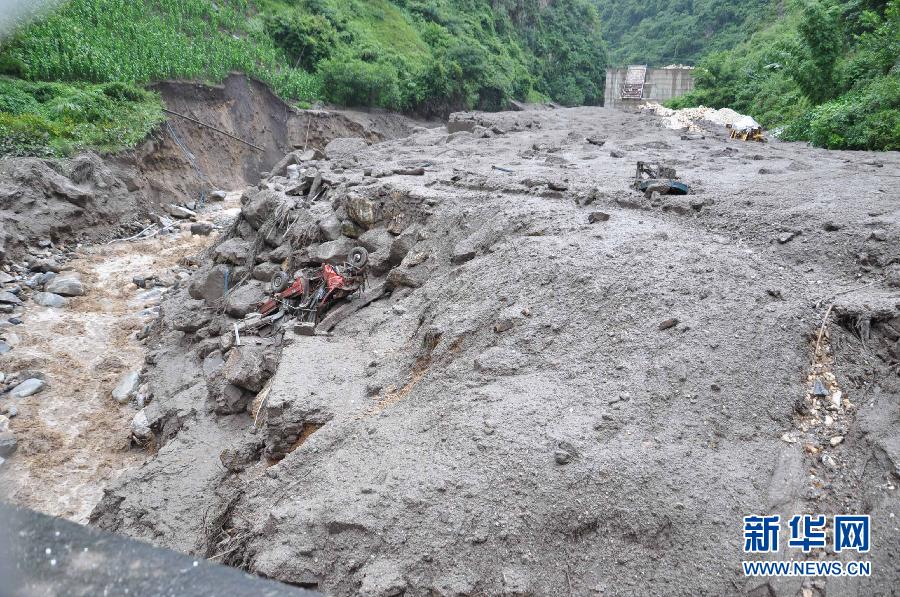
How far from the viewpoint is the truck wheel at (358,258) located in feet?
23.3

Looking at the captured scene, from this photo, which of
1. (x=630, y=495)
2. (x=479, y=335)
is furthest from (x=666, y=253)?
(x=630, y=495)

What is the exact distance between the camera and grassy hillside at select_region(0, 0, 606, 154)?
14273mm

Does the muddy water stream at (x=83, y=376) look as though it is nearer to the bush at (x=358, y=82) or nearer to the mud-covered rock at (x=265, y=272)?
the mud-covered rock at (x=265, y=272)

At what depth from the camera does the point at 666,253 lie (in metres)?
4.87

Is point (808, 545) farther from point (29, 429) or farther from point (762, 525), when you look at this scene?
point (29, 429)

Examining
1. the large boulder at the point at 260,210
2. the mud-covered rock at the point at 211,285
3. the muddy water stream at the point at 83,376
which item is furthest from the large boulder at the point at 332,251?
the muddy water stream at the point at 83,376

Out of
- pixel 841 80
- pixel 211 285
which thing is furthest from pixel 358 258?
pixel 841 80

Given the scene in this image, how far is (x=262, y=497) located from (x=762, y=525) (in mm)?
3023

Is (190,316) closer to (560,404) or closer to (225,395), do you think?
(225,395)

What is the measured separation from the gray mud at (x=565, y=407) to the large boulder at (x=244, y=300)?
0.62 meters

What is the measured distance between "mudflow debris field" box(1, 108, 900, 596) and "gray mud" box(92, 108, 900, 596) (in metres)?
0.02

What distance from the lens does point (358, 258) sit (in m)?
7.23

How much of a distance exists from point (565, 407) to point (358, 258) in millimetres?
4242

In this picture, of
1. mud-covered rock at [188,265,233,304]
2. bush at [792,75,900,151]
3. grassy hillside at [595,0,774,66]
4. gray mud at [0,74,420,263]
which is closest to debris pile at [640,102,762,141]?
bush at [792,75,900,151]
